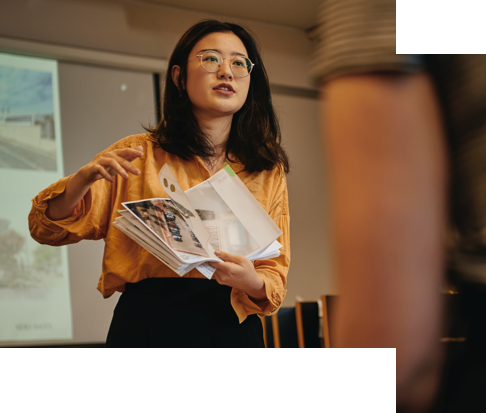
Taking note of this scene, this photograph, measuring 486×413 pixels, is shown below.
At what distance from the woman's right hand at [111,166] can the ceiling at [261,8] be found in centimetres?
351

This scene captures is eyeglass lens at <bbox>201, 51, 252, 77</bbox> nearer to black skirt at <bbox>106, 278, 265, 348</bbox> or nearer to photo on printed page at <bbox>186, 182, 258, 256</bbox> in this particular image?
photo on printed page at <bbox>186, 182, 258, 256</bbox>

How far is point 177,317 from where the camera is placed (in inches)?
41.0

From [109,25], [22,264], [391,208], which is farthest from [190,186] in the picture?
[109,25]

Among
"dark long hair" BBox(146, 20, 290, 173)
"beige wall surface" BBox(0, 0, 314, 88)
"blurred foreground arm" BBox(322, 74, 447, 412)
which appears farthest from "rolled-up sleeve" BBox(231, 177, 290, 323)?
"beige wall surface" BBox(0, 0, 314, 88)

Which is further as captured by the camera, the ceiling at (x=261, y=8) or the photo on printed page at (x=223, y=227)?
the ceiling at (x=261, y=8)

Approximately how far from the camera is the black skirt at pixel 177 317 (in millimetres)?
1038

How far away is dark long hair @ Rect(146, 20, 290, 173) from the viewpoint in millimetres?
1268

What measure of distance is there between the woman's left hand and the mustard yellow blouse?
2.5 inches

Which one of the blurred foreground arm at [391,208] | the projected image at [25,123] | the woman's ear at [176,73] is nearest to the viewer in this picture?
the blurred foreground arm at [391,208]

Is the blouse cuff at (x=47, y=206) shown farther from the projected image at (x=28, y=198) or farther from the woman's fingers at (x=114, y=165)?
the projected image at (x=28, y=198)

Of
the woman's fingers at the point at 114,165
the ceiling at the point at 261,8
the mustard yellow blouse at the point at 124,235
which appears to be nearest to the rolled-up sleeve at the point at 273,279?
the mustard yellow blouse at the point at 124,235

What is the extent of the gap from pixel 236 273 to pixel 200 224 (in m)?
0.13

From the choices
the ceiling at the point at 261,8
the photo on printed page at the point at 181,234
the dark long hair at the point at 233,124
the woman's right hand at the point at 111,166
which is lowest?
the photo on printed page at the point at 181,234

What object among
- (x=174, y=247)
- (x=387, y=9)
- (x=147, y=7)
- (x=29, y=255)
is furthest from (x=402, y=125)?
(x=147, y=7)
